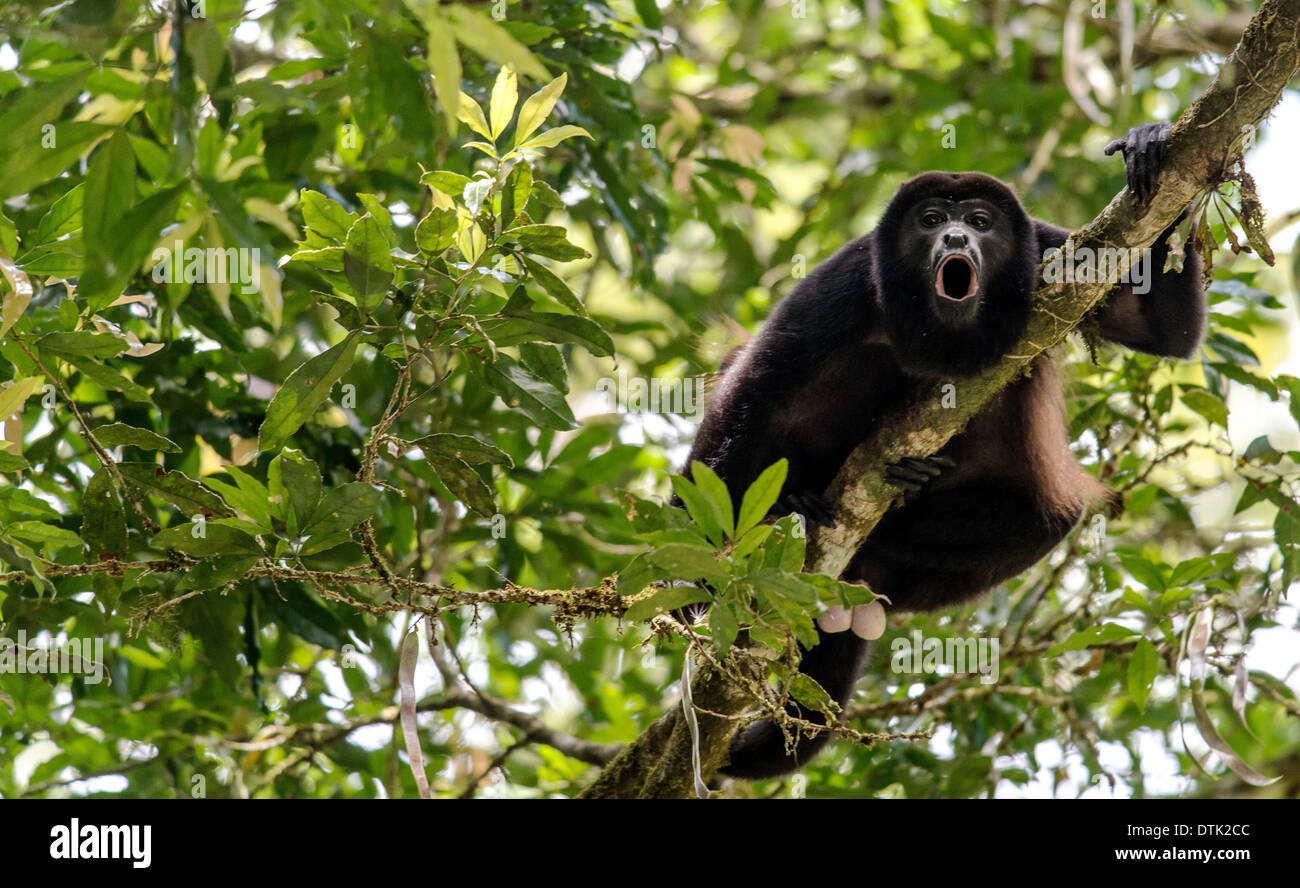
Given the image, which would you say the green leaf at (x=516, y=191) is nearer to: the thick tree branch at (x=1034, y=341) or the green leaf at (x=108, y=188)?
the green leaf at (x=108, y=188)

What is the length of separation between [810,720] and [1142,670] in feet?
3.36

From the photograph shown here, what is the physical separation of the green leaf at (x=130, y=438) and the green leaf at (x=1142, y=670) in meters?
Answer: 2.80

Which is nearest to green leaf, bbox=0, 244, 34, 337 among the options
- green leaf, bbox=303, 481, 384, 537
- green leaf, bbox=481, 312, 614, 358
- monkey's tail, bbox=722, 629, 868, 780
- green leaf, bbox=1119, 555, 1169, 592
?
green leaf, bbox=303, 481, 384, 537

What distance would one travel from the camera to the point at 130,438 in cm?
272

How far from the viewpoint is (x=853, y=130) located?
→ 7.59 m

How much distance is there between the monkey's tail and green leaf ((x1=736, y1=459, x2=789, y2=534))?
4.96ft

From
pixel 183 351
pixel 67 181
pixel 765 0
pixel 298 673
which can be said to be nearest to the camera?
pixel 67 181

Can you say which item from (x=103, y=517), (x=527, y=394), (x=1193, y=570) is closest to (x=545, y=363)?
(x=527, y=394)

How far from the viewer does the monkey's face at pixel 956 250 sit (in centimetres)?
365

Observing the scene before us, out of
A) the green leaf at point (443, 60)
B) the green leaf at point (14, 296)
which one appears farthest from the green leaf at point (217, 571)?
the green leaf at point (443, 60)

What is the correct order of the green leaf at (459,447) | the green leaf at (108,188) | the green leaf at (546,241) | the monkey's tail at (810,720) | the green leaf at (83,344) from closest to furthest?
the green leaf at (108,188)
the green leaf at (546,241)
the green leaf at (83,344)
the green leaf at (459,447)
the monkey's tail at (810,720)
